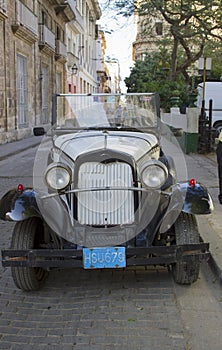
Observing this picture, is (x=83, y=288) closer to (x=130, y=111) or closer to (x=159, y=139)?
(x=159, y=139)

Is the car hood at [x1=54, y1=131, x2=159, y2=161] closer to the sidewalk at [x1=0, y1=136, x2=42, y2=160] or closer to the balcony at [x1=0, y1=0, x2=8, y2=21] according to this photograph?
the sidewalk at [x1=0, y1=136, x2=42, y2=160]

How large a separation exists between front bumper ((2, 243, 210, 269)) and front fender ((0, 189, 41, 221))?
321 mm

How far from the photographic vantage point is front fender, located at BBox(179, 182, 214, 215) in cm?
379

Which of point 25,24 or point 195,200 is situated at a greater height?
point 25,24

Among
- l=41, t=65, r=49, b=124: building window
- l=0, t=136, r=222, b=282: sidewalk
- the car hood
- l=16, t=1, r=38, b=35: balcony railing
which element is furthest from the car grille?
l=41, t=65, r=49, b=124: building window

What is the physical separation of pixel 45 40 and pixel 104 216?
22025 mm

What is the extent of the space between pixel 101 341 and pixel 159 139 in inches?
101

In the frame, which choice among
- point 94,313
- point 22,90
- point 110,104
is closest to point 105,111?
point 110,104

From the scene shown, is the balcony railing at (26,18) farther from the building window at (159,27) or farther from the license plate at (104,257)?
the license plate at (104,257)

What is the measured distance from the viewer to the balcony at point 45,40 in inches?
922

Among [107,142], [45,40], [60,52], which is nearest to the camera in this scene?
[107,142]

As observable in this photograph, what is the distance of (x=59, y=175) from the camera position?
370 centimetres

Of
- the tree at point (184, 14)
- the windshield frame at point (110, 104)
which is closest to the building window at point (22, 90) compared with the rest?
the tree at point (184, 14)

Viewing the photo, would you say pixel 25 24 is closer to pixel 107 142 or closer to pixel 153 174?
A: pixel 107 142
